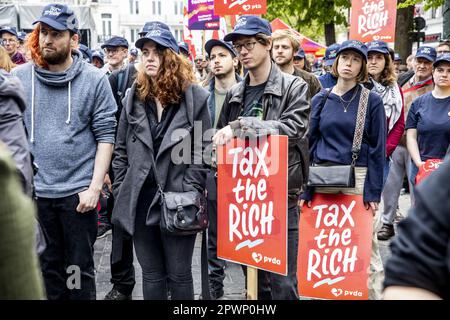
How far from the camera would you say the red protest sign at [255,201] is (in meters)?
3.54

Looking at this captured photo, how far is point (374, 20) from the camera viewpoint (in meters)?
8.56

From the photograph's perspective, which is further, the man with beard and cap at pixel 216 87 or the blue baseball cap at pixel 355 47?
the man with beard and cap at pixel 216 87

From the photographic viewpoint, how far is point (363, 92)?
4.73 m

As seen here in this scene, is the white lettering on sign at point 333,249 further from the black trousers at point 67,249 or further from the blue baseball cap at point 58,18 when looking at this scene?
the blue baseball cap at point 58,18

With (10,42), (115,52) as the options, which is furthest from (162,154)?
(10,42)

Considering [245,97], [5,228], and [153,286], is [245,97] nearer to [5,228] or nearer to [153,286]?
[153,286]

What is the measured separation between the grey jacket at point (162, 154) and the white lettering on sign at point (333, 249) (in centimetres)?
116

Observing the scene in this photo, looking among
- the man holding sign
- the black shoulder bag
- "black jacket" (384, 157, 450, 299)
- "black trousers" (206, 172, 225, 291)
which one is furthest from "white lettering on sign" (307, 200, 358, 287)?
"black jacket" (384, 157, 450, 299)

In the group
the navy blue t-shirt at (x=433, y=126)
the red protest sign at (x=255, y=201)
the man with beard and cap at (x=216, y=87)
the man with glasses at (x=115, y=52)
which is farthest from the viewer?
the man with glasses at (x=115, y=52)

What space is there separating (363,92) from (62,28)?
217 centimetres

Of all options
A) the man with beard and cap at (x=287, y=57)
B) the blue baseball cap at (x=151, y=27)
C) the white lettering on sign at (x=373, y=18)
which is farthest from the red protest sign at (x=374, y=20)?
the blue baseball cap at (x=151, y=27)

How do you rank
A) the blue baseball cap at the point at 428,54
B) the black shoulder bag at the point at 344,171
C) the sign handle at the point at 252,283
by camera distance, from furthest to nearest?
1. the blue baseball cap at the point at 428,54
2. the black shoulder bag at the point at 344,171
3. the sign handle at the point at 252,283

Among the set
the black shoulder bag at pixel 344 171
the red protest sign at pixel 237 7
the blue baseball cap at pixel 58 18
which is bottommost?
the black shoulder bag at pixel 344 171
